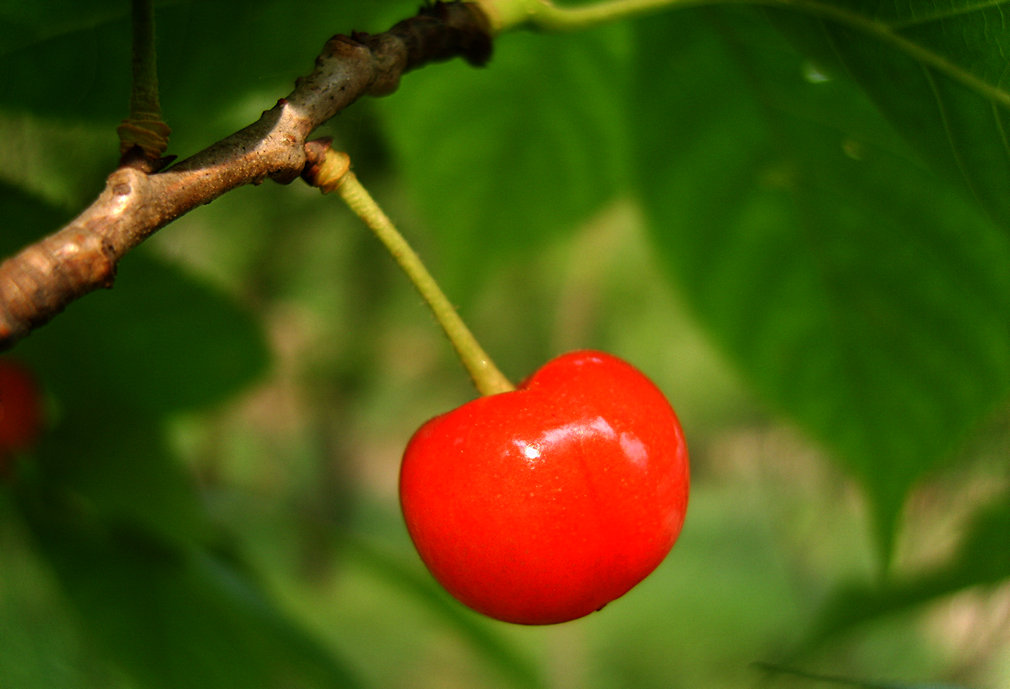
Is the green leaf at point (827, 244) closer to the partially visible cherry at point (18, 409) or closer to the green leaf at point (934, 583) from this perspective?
the green leaf at point (934, 583)

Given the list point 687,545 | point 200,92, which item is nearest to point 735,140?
point 200,92

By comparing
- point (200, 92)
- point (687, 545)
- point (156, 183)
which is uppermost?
point (687, 545)

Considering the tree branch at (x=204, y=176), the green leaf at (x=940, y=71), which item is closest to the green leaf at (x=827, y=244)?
the green leaf at (x=940, y=71)

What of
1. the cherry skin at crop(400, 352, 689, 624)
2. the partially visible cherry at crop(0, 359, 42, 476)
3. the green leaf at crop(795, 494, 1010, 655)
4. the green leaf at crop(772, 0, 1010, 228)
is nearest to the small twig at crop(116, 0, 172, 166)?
the cherry skin at crop(400, 352, 689, 624)

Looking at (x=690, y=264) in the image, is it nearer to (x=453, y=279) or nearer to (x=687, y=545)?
(x=453, y=279)

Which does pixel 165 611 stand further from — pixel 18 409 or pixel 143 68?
pixel 143 68

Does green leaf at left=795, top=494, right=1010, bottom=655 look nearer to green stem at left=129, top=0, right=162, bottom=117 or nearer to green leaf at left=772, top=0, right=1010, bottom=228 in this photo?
green leaf at left=772, top=0, right=1010, bottom=228

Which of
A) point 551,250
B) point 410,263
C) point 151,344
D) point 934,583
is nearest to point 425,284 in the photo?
point 410,263
